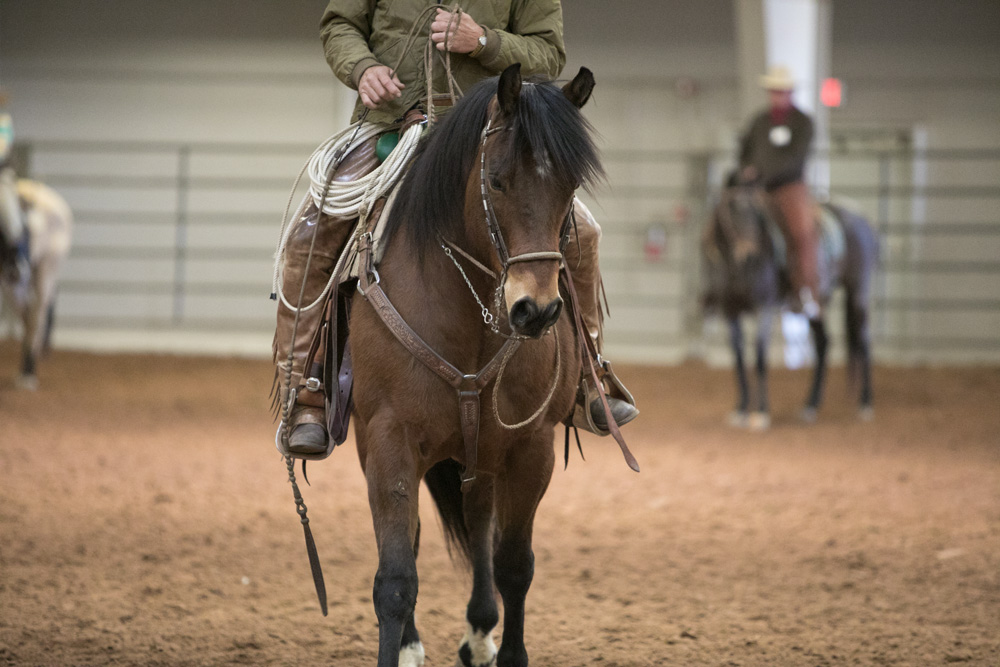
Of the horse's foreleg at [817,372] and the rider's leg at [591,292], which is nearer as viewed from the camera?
the rider's leg at [591,292]

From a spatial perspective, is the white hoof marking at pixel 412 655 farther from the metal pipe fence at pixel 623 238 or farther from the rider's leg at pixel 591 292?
the metal pipe fence at pixel 623 238

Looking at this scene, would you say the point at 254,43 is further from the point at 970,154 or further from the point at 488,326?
the point at 488,326

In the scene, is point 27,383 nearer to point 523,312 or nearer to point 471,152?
point 471,152

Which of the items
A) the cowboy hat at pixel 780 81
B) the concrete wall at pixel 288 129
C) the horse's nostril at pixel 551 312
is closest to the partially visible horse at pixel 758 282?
the cowboy hat at pixel 780 81

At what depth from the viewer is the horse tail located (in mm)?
3305

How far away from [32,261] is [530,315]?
8929mm

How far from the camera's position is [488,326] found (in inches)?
104

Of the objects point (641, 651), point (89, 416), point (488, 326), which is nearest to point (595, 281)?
point (488, 326)

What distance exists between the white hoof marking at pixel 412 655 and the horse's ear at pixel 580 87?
1602 mm

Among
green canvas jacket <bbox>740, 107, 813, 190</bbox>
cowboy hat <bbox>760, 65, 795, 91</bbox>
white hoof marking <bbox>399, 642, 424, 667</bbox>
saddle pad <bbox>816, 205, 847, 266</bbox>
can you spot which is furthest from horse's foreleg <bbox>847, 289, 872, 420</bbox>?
white hoof marking <bbox>399, 642, 424, 667</bbox>

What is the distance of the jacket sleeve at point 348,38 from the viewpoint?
291cm

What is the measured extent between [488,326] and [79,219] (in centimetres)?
1332

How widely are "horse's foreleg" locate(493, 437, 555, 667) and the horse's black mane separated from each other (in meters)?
0.65

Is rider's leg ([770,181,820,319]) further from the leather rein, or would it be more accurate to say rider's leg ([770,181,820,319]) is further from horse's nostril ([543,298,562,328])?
horse's nostril ([543,298,562,328])
